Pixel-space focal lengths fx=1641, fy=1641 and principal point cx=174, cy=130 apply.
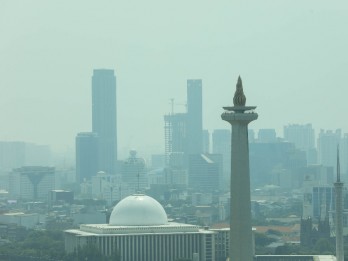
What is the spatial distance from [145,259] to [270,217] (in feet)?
164

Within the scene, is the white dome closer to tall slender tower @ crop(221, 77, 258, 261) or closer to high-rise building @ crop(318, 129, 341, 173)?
tall slender tower @ crop(221, 77, 258, 261)

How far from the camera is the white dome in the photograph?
73.8 meters

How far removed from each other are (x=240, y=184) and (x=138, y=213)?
47.9 metres

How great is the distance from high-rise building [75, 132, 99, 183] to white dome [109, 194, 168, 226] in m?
107

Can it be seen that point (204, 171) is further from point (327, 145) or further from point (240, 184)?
point (240, 184)

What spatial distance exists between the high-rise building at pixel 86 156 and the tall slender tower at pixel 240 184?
15645cm

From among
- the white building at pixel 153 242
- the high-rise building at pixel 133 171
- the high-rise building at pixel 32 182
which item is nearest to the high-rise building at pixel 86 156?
the high-rise building at pixel 133 171

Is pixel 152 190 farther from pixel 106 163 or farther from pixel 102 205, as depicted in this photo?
pixel 106 163

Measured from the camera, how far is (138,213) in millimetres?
74000

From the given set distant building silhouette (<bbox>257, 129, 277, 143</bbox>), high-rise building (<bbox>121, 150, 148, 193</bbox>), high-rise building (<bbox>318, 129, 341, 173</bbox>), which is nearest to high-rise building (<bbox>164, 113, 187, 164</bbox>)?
distant building silhouette (<bbox>257, 129, 277, 143</bbox>)

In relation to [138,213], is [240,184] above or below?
above

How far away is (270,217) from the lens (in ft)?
395

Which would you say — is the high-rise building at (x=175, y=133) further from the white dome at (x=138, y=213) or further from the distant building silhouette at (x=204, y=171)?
the white dome at (x=138, y=213)

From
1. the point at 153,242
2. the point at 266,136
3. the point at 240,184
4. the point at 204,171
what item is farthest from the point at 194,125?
the point at 240,184
